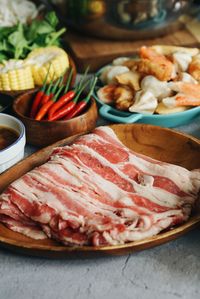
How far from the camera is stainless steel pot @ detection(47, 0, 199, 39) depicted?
208 cm

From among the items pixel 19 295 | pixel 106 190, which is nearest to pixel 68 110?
pixel 106 190

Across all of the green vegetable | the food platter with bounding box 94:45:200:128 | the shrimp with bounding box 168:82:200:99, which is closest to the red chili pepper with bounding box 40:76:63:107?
the food platter with bounding box 94:45:200:128

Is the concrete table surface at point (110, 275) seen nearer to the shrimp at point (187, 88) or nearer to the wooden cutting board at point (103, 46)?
the shrimp at point (187, 88)

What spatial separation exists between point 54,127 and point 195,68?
0.59 m

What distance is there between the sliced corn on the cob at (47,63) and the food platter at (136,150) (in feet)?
1.39

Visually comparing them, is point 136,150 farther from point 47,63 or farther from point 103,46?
point 103,46

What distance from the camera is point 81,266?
1255 mm

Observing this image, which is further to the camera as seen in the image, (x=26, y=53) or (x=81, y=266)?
(x=26, y=53)

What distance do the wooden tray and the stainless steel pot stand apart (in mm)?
32

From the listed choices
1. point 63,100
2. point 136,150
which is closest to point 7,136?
point 63,100

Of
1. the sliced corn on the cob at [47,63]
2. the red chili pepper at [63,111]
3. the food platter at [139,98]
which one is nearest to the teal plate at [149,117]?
the food platter at [139,98]

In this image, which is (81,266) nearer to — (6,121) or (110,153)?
(110,153)

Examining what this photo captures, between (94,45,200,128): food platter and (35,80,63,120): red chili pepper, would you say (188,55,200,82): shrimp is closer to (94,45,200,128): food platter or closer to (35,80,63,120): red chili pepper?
(94,45,200,128): food platter

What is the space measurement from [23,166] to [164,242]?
51 centimetres
